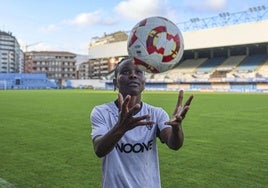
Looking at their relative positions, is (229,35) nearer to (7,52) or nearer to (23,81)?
(23,81)

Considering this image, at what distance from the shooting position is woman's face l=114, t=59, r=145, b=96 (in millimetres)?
2418

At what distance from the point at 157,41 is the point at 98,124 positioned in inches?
44.9

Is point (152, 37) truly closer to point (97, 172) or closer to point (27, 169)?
point (97, 172)

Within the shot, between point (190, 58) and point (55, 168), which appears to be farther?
point (190, 58)

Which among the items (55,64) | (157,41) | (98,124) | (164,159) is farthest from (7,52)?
(98,124)

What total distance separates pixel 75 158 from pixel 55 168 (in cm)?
87

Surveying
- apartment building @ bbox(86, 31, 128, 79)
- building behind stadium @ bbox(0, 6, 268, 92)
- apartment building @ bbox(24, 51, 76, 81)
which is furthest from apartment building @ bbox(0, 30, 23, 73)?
building behind stadium @ bbox(0, 6, 268, 92)

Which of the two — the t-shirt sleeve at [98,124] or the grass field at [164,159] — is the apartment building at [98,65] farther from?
the t-shirt sleeve at [98,124]

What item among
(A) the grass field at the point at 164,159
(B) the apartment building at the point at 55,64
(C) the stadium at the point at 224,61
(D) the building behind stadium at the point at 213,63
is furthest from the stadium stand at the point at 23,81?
(A) the grass field at the point at 164,159

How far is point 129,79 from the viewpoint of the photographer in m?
2.44

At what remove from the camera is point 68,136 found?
997 centimetres

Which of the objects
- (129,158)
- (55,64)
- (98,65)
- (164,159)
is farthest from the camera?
(98,65)

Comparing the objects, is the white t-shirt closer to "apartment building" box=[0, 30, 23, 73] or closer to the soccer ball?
the soccer ball

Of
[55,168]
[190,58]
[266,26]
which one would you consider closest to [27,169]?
[55,168]
